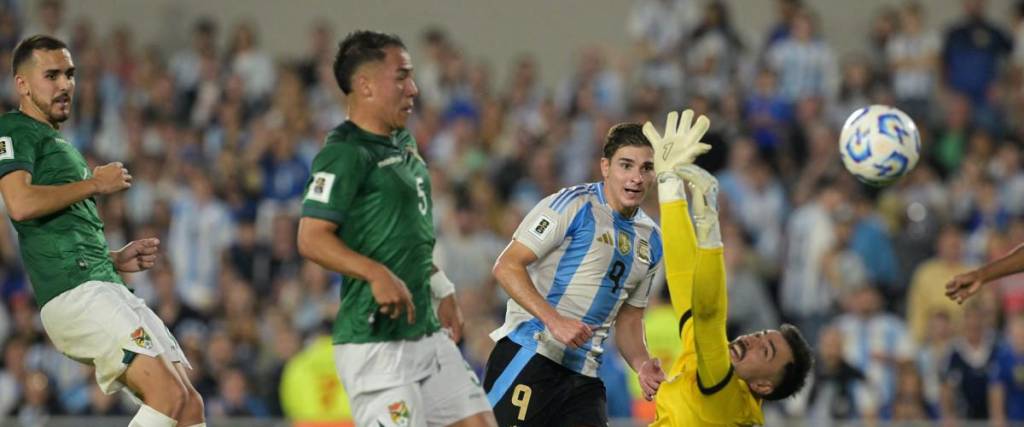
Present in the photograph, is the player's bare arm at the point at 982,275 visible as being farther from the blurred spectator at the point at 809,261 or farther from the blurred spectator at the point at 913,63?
the blurred spectator at the point at 913,63

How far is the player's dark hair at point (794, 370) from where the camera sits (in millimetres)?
7875

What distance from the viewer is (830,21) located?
20.4 meters

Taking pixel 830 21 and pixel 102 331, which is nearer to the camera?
pixel 102 331

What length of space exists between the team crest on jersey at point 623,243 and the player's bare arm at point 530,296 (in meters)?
0.51

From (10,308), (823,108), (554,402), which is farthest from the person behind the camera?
(823,108)

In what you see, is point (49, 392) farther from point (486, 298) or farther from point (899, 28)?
point (899, 28)

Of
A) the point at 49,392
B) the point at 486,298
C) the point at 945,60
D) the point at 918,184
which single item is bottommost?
the point at 49,392

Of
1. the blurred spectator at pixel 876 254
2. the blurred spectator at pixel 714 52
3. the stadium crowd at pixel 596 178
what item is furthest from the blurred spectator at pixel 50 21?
the blurred spectator at pixel 876 254

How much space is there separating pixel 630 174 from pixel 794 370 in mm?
1324

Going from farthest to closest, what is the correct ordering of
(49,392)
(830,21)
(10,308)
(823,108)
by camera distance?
(830,21) < (823,108) < (10,308) < (49,392)

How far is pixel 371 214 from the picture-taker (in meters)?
7.00

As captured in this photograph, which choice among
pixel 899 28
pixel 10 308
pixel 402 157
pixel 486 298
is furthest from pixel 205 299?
pixel 402 157

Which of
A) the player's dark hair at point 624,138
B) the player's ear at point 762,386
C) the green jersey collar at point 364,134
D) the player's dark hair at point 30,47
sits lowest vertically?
the player's ear at point 762,386

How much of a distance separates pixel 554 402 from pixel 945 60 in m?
11.3
